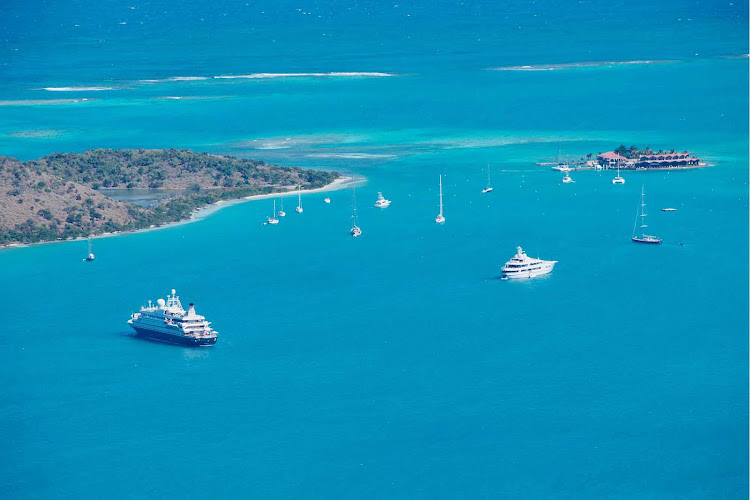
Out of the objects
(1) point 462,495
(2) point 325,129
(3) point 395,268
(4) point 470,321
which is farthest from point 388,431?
(2) point 325,129

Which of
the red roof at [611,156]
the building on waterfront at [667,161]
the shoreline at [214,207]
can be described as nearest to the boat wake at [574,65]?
the red roof at [611,156]

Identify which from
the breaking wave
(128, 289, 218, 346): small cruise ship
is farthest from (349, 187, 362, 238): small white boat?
the breaking wave

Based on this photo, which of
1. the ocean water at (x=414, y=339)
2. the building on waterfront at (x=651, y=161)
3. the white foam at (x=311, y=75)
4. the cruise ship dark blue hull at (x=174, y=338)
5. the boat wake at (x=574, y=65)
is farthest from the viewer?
the boat wake at (x=574, y=65)

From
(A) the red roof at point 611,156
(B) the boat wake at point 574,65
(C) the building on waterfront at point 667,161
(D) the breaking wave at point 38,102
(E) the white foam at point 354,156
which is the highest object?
(B) the boat wake at point 574,65

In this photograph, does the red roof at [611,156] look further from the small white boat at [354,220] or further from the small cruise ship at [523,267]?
the small cruise ship at [523,267]

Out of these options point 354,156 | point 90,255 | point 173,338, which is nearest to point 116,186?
point 354,156

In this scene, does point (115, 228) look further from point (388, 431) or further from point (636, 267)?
point (388, 431)

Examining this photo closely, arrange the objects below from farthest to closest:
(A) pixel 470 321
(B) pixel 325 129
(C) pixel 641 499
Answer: (B) pixel 325 129, (A) pixel 470 321, (C) pixel 641 499

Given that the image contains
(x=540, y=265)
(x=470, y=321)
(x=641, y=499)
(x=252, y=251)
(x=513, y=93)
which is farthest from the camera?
(x=513, y=93)
